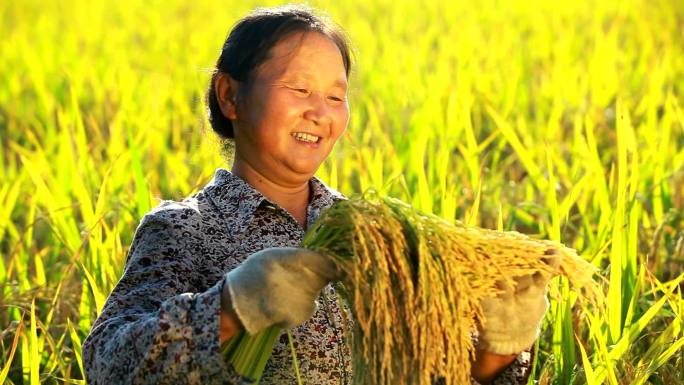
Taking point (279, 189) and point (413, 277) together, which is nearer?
point (413, 277)

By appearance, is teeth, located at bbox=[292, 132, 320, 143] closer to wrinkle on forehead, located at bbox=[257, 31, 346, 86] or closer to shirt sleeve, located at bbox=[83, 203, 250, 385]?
wrinkle on forehead, located at bbox=[257, 31, 346, 86]

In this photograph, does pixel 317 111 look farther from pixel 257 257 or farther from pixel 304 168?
pixel 257 257

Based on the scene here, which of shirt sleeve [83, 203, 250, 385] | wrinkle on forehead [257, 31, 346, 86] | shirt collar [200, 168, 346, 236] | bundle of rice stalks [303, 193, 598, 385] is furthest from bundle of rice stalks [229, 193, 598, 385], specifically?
wrinkle on forehead [257, 31, 346, 86]

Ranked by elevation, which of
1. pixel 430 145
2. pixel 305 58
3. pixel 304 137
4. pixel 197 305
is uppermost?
pixel 305 58

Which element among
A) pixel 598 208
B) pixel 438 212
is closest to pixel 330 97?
pixel 438 212

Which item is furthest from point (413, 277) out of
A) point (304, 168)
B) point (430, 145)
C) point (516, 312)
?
point (430, 145)

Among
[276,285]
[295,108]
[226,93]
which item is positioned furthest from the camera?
[226,93]

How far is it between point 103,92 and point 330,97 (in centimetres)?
341

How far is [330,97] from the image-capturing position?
1.96 metres

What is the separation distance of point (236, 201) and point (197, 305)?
387 mm

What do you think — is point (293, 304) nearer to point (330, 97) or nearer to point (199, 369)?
point (199, 369)

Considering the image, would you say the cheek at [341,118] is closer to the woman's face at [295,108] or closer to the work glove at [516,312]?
the woman's face at [295,108]

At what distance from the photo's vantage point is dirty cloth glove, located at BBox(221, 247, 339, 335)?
1.50m

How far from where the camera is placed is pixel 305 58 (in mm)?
1943
